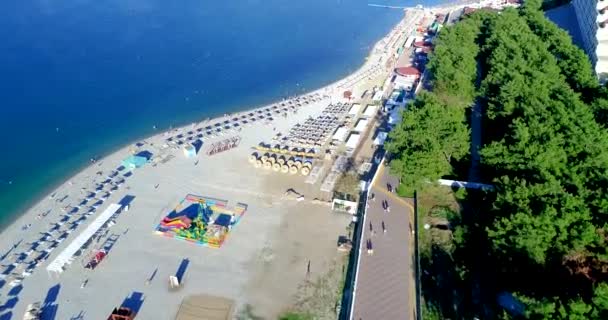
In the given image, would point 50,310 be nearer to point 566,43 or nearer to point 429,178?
point 429,178

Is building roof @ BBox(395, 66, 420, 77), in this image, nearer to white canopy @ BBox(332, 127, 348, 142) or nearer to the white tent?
the white tent

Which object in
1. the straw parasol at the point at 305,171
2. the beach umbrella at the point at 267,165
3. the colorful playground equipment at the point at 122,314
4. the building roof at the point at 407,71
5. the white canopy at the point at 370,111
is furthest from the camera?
the building roof at the point at 407,71

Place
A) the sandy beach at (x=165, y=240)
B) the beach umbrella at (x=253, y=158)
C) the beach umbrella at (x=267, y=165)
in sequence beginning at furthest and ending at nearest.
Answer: the beach umbrella at (x=253, y=158)
the beach umbrella at (x=267, y=165)
the sandy beach at (x=165, y=240)

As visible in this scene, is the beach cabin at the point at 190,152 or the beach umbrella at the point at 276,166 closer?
the beach umbrella at the point at 276,166

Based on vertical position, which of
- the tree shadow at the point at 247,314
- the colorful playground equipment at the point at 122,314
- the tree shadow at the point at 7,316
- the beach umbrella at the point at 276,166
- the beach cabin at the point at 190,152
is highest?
the beach cabin at the point at 190,152

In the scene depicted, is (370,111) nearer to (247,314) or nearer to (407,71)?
(407,71)

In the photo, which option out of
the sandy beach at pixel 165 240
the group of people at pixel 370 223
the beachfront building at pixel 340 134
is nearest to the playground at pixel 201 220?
the sandy beach at pixel 165 240

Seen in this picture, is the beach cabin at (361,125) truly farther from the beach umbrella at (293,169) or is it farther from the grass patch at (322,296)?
the grass patch at (322,296)
